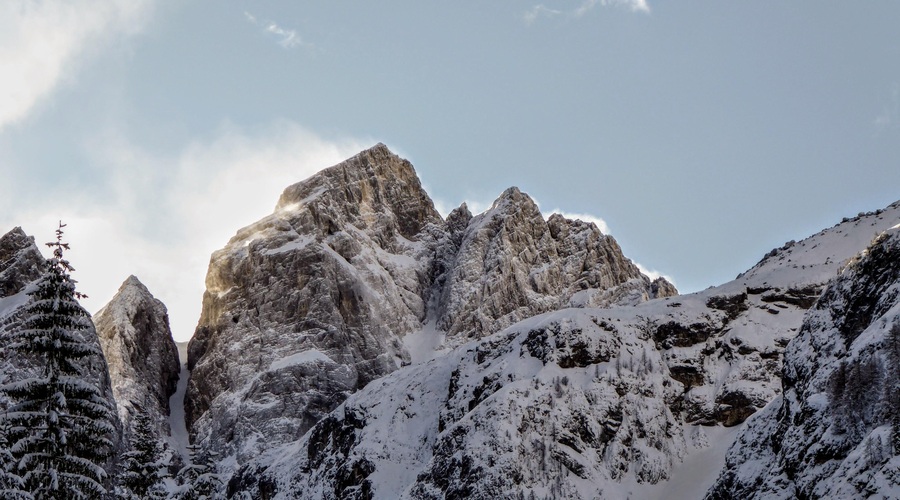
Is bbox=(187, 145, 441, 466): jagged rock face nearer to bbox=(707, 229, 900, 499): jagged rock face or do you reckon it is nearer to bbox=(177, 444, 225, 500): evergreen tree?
bbox=(177, 444, 225, 500): evergreen tree

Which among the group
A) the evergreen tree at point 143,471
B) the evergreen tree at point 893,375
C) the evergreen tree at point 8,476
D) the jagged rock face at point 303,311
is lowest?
the evergreen tree at point 8,476

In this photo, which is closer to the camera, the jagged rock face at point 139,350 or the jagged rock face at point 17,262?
the jagged rock face at point 17,262

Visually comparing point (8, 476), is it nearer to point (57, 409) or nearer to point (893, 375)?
point (57, 409)

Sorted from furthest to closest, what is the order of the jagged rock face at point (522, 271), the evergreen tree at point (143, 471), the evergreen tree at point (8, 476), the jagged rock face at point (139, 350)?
the jagged rock face at point (522, 271) → the jagged rock face at point (139, 350) → the evergreen tree at point (143, 471) → the evergreen tree at point (8, 476)

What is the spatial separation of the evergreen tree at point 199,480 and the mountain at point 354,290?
68252mm

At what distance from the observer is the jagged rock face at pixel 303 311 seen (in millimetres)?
141750

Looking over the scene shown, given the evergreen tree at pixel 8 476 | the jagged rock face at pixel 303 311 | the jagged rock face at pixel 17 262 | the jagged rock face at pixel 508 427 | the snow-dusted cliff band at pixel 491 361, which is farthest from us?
the jagged rock face at pixel 17 262

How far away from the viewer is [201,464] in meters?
67.0

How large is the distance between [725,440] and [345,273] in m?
68.4

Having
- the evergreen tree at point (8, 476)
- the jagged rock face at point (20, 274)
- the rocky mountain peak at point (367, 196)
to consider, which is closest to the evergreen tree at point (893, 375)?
the evergreen tree at point (8, 476)

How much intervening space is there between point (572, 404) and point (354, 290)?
2454 inches

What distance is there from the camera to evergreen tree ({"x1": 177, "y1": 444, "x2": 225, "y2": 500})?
6419 cm

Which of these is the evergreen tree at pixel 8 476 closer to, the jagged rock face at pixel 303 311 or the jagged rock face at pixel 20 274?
the jagged rock face at pixel 20 274

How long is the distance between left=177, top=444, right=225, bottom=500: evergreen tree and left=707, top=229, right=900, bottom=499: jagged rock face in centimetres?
2909
